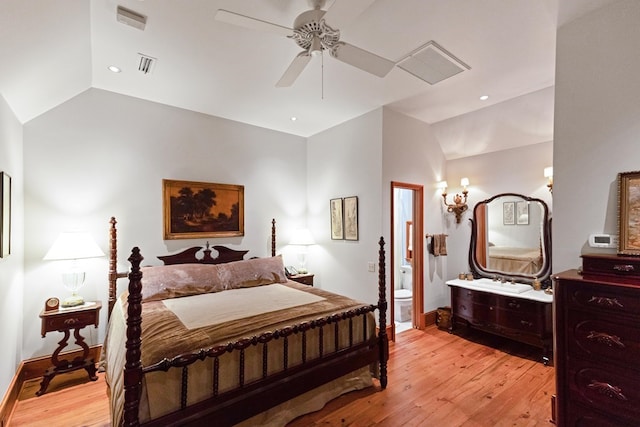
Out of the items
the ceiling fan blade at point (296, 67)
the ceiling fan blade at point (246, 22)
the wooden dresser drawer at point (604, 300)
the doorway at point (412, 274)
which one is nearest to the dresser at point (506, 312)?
the doorway at point (412, 274)

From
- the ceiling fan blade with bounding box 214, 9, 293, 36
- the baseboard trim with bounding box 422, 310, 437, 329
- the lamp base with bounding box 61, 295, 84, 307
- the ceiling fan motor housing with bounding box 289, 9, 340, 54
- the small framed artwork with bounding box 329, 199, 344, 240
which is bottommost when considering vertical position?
the baseboard trim with bounding box 422, 310, 437, 329

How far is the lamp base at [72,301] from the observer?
2881 millimetres

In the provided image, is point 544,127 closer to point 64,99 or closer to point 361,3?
point 361,3

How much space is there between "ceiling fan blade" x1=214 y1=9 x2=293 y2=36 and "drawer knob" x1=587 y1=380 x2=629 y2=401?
9.59ft

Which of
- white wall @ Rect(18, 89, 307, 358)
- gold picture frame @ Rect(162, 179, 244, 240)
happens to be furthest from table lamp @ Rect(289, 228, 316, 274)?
gold picture frame @ Rect(162, 179, 244, 240)

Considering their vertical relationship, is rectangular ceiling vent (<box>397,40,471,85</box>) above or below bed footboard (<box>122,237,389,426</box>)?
above

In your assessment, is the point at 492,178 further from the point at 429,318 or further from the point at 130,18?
the point at 130,18

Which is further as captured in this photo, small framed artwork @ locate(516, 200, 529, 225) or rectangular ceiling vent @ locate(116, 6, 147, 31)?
small framed artwork @ locate(516, 200, 529, 225)

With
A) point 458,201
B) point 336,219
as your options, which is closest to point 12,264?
point 336,219

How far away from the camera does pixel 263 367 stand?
2143 mm

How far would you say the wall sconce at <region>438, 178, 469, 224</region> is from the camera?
14.3 ft

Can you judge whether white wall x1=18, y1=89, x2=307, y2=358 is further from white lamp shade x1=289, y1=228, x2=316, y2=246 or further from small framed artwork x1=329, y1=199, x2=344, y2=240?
small framed artwork x1=329, y1=199, x2=344, y2=240

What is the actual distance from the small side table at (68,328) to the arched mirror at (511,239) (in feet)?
15.7

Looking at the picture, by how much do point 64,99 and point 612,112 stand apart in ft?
16.0
